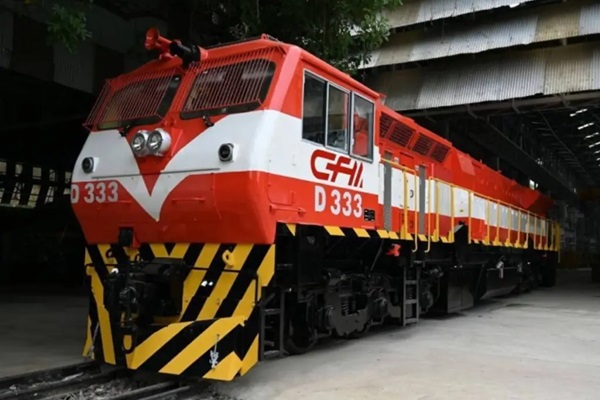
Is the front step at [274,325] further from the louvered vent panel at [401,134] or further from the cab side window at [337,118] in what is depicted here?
the louvered vent panel at [401,134]

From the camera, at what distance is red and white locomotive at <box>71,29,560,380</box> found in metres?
5.17

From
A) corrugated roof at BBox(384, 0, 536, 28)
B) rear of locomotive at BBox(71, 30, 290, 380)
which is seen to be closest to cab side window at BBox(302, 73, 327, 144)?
rear of locomotive at BBox(71, 30, 290, 380)

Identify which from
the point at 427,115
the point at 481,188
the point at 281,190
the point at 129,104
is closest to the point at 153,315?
the point at 281,190

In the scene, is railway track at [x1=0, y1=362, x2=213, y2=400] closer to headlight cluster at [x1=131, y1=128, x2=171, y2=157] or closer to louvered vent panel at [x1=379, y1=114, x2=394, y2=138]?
headlight cluster at [x1=131, y1=128, x2=171, y2=157]

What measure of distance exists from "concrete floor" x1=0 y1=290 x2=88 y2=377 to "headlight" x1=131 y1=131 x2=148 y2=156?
2440 millimetres

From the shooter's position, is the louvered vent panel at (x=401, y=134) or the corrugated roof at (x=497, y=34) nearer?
the louvered vent panel at (x=401, y=134)

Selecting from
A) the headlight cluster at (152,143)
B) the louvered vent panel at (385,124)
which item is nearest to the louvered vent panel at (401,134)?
the louvered vent panel at (385,124)

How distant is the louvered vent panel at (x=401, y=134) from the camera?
8.22 m

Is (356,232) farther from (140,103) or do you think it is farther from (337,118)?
(140,103)

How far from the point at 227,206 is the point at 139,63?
269 inches

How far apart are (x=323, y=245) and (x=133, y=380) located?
7.67 ft

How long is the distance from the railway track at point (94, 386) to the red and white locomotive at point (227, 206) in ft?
0.64

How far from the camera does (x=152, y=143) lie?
5.52m

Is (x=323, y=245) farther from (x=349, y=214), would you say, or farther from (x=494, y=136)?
(x=494, y=136)
